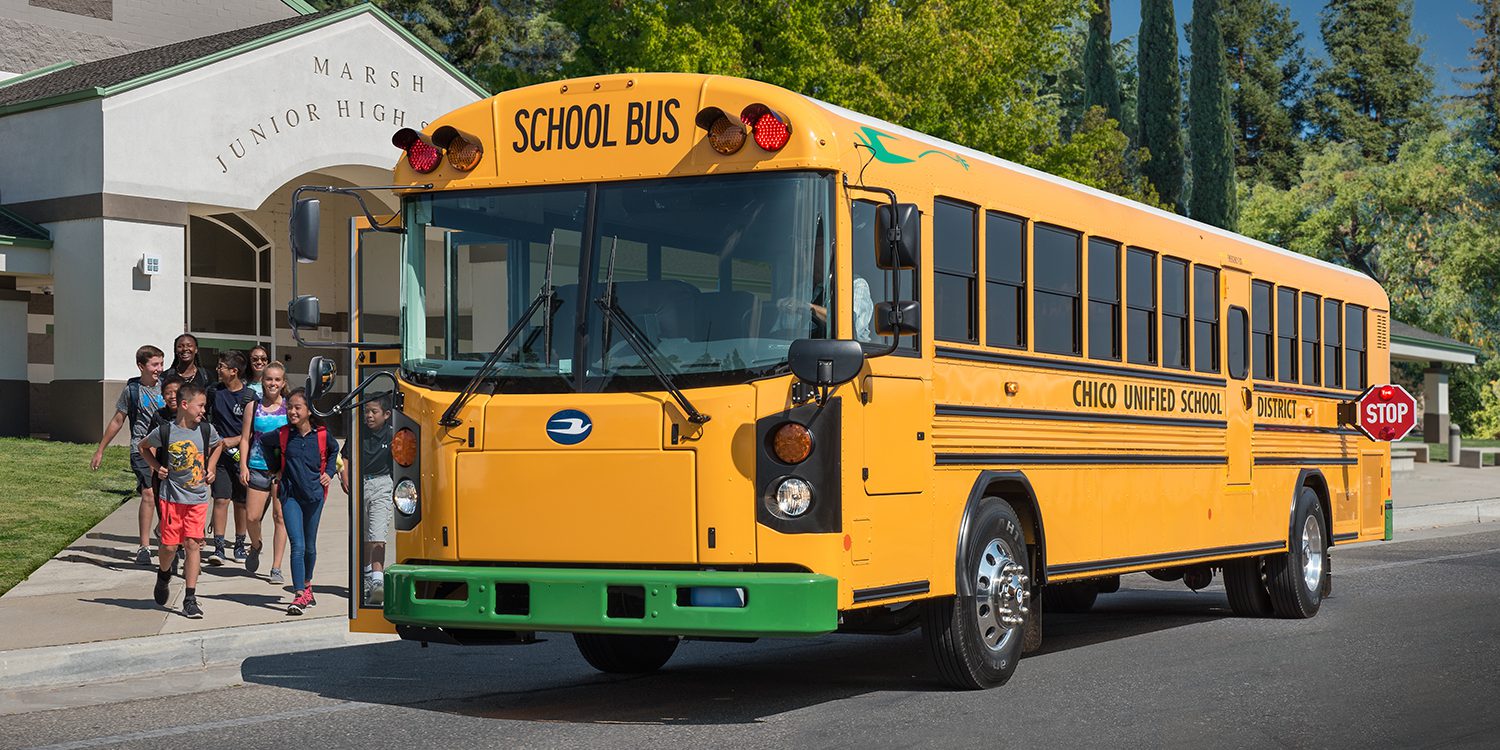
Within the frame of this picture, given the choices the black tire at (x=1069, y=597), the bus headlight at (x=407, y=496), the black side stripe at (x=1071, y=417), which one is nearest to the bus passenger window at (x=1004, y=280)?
the black side stripe at (x=1071, y=417)

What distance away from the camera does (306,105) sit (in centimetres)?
2720

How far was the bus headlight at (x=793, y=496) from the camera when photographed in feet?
24.5

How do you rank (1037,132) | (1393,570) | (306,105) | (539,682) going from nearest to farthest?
(539,682), (1393,570), (306,105), (1037,132)

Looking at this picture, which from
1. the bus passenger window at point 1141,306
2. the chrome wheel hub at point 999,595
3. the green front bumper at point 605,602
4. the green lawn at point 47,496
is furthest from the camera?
the green lawn at point 47,496

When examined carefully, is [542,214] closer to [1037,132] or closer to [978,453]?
[978,453]

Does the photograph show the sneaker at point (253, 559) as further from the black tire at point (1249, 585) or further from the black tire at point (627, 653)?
the black tire at point (1249, 585)

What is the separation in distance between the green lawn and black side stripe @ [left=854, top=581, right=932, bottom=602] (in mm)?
7779

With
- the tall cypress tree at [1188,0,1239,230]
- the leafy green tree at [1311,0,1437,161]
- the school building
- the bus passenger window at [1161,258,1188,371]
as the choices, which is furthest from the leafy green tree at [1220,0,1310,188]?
the bus passenger window at [1161,258,1188,371]

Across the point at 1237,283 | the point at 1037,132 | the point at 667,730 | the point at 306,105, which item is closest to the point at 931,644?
the point at 667,730

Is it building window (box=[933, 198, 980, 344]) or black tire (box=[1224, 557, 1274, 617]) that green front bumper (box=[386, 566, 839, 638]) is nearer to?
building window (box=[933, 198, 980, 344])

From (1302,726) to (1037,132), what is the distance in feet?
86.1

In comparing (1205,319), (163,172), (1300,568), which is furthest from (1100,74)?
(1205,319)

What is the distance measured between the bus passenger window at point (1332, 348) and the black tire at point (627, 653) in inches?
271

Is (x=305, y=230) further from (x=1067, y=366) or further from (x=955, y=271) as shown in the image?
(x=1067, y=366)
